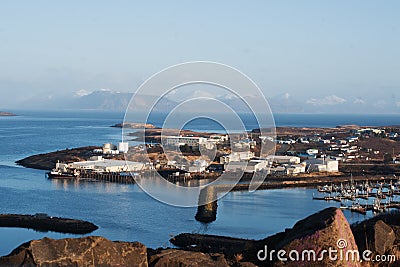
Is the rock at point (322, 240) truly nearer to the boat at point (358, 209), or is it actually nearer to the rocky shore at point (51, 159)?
the boat at point (358, 209)

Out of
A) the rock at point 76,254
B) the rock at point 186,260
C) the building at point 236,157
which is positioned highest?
the rock at point 76,254

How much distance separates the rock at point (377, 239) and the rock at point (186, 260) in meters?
0.93

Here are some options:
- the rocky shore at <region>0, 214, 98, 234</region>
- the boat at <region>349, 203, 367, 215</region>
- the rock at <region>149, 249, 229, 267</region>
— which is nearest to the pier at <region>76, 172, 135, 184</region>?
the rocky shore at <region>0, 214, 98, 234</region>

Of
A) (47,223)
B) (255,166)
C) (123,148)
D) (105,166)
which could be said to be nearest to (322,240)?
(47,223)

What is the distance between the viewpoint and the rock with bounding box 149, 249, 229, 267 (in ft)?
9.98

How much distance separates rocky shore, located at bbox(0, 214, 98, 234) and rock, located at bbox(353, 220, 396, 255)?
8.23m

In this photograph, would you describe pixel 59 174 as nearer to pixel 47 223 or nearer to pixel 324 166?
pixel 47 223

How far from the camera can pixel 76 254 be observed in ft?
9.60

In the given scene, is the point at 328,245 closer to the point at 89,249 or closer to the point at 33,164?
the point at 89,249

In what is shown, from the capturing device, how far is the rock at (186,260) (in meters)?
3.04

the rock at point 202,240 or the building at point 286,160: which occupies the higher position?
the building at point 286,160

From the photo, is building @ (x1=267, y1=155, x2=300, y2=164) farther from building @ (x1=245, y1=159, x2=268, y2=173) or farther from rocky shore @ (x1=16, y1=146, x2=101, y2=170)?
rocky shore @ (x1=16, y1=146, x2=101, y2=170)

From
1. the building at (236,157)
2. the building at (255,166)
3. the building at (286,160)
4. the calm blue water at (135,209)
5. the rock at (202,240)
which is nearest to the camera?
the rock at (202,240)

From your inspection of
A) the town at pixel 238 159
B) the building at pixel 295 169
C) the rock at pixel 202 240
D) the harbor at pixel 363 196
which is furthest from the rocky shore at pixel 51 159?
the rock at pixel 202 240
